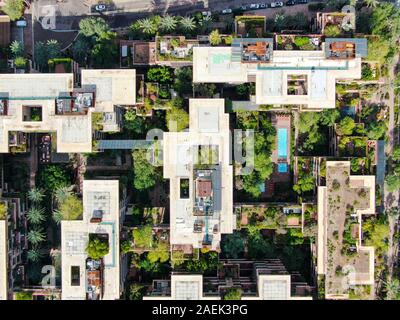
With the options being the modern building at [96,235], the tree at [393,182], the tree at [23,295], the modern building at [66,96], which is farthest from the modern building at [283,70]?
the tree at [23,295]

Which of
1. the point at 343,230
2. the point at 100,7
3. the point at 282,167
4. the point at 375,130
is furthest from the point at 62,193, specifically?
the point at 375,130

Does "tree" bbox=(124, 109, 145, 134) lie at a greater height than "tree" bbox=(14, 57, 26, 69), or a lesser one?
lesser

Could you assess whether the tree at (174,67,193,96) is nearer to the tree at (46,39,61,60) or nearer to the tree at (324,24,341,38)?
the tree at (46,39,61,60)

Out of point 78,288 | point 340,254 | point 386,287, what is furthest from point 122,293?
point 386,287

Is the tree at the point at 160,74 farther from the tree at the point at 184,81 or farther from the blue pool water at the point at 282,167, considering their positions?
the blue pool water at the point at 282,167

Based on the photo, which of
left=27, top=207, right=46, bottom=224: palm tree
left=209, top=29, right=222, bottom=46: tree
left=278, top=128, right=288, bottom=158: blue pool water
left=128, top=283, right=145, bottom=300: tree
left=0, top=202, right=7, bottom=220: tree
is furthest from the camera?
left=278, top=128, right=288, bottom=158: blue pool water

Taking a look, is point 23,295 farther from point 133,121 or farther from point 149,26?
point 149,26

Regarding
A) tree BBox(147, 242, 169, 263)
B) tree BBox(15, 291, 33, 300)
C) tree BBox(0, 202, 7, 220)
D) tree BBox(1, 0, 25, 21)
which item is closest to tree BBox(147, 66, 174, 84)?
tree BBox(1, 0, 25, 21)
